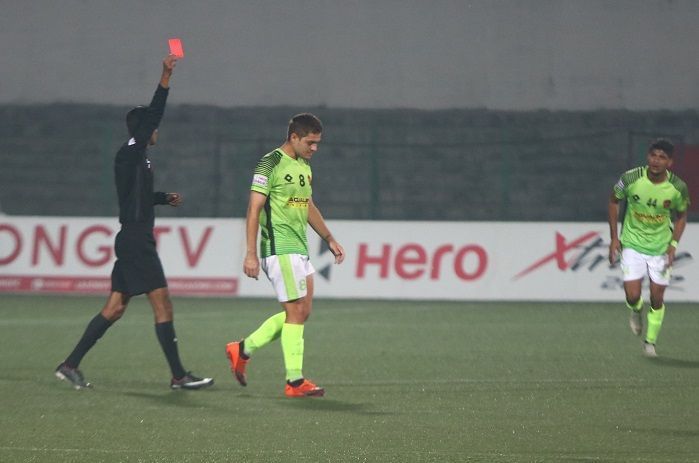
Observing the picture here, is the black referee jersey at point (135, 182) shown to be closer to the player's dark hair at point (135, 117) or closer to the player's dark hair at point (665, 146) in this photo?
the player's dark hair at point (135, 117)

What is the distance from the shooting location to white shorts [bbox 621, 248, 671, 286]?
12.6 metres

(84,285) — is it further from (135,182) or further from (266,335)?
(266,335)

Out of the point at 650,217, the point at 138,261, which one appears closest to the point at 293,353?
the point at 138,261

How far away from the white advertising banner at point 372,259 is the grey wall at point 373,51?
5.71m

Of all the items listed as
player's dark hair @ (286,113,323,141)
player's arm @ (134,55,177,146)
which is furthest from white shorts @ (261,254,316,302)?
player's arm @ (134,55,177,146)

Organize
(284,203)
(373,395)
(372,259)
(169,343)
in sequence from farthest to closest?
(372,259) → (169,343) → (373,395) → (284,203)

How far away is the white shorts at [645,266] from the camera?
12.6m

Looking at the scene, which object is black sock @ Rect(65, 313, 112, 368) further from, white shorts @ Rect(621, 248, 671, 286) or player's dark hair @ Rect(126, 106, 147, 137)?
white shorts @ Rect(621, 248, 671, 286)

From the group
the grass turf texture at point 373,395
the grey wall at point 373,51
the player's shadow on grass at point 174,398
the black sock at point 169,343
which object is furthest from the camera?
the grey wall at point 373,51

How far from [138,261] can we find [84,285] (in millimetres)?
8952

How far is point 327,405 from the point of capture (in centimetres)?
930

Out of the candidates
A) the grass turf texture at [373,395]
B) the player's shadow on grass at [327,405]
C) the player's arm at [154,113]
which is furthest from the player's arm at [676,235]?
the player's arm at [154,113]

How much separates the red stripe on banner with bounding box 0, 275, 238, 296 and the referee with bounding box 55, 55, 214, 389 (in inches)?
335

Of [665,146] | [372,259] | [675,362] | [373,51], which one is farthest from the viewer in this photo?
[373,51]
